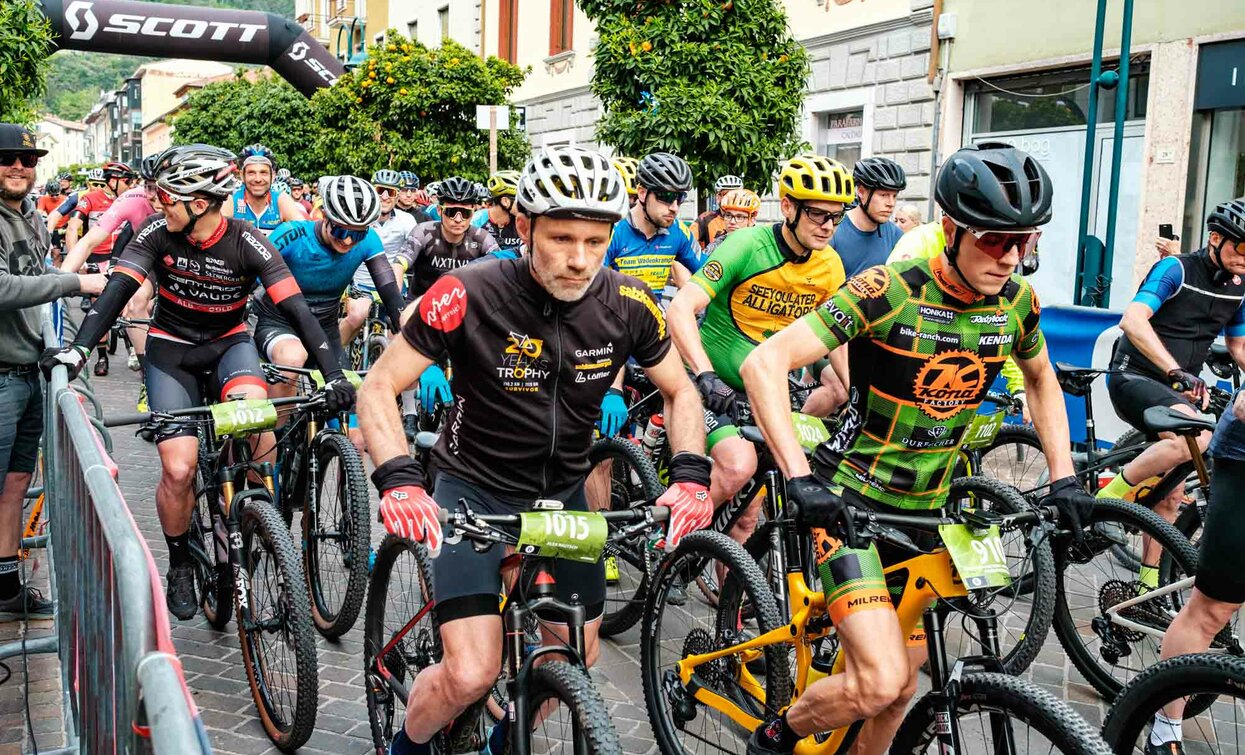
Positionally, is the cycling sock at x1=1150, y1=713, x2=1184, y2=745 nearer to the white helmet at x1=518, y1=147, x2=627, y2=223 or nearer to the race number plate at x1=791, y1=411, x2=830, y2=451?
the race number plate at x1=791, y1=411, x2=830, y2=451

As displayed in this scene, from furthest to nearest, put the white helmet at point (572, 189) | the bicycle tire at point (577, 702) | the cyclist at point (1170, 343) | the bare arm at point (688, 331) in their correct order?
the cyclist at point (1170, 343), the bare arm at point (688, 331), the white helmet at point (572, 189), the bicycle tire at point (577, 702)

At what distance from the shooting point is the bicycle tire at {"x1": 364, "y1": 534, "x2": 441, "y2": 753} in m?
3.84

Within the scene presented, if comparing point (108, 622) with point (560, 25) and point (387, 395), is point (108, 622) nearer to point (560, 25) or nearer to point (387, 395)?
point (387, 395)

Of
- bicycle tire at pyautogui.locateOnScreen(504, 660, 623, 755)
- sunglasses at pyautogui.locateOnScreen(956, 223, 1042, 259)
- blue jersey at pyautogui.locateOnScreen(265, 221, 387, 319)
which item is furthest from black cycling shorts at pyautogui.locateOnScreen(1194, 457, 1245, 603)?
blue jersey at pyautogui.locateOnScreen(265, 221, 387, 319)

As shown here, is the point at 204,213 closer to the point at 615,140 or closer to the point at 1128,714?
the point at 1128,714

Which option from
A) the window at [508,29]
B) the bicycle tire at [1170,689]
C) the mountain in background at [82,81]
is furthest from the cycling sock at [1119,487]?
the mountain in background at [82,81]

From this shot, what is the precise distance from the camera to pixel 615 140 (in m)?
14.4

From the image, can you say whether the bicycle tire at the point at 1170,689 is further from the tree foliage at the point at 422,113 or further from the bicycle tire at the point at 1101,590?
the tree foliage at the point at 422,113

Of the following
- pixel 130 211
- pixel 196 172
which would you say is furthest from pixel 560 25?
pixel 196 172

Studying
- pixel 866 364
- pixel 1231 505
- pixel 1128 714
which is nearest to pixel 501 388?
pixel 866 364

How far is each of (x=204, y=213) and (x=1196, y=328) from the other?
16.4 ft

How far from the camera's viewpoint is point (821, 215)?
537 centimetres

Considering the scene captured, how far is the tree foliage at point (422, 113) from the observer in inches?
939

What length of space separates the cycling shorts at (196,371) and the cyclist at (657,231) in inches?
90.2
